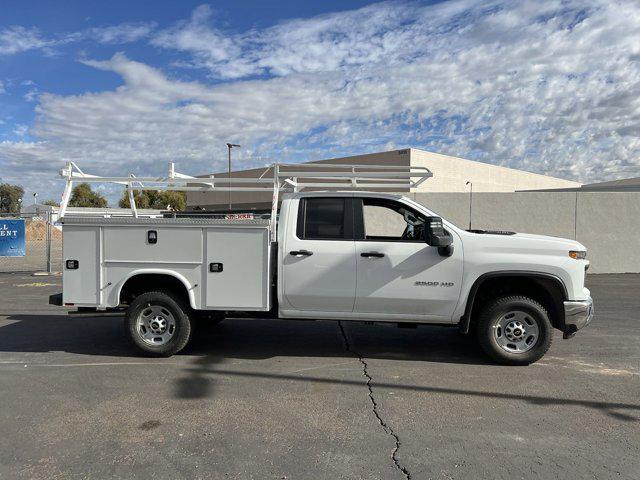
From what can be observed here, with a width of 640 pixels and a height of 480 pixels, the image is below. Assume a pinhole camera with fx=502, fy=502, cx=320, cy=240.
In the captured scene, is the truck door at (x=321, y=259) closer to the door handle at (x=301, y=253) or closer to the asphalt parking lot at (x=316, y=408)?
the door handle at (x=301, y=253)

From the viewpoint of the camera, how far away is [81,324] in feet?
26.7

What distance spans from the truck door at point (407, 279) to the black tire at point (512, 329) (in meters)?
0.44

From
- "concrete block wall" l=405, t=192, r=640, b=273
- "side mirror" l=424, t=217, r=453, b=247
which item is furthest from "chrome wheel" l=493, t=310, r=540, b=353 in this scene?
"concrete block wall" l=405, t=192, r=640, b=273

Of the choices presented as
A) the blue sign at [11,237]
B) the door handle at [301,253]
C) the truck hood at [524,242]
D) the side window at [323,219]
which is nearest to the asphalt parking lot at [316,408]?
the door handle at [301,253]

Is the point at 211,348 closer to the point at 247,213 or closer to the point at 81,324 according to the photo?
the point at 247,213

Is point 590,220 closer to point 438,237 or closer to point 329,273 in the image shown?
point 438,237

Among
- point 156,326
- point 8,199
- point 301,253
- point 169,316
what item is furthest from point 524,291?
point 8,199

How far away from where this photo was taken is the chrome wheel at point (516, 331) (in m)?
5.75

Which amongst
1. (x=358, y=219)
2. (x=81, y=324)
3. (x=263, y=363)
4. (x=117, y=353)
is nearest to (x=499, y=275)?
(x=358, y=219)

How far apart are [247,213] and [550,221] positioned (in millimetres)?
11128

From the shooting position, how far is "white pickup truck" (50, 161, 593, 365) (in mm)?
5691

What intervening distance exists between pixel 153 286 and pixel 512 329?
4343 mm

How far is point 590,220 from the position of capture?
1488 centimetres

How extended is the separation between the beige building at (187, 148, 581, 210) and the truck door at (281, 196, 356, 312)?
82.6 ft
